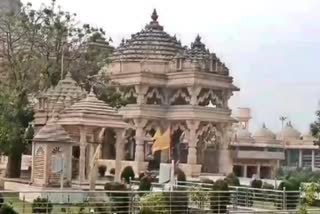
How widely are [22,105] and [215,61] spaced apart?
1482 cm

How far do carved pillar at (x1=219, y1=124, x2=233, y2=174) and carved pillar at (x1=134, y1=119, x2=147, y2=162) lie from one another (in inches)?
198

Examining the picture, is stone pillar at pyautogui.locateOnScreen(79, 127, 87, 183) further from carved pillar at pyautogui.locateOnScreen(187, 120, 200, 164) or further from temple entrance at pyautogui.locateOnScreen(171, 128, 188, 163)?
temple entrance at pyautogui.locateOnScreen(171, 128, 188, 163)

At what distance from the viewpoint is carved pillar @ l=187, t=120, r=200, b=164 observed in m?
41.1

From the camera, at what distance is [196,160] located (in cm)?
4200

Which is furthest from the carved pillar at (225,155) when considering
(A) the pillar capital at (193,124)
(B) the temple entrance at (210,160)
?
(A) the pillar capital at (193,124)

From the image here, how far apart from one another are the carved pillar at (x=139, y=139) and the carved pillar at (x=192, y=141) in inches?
112

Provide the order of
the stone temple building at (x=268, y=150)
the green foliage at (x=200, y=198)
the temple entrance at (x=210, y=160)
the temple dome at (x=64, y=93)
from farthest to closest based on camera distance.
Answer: the stone temple building at (x=268, y=150) < the temple entrance at (x=210, y=160) < the temple dome at (x=64, y=93) < the green foliage at (x=200, y=198)

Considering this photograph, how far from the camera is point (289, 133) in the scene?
69.5 metres

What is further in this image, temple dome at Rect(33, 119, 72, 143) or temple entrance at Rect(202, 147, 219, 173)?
temple entrance at Rect(202, 147, 219, 173)

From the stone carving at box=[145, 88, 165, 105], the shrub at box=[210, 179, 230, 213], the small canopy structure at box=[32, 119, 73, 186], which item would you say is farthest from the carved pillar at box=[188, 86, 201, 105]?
the shrub at box=[210, 179, 230, 213]

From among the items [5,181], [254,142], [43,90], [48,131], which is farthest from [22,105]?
[254,142]

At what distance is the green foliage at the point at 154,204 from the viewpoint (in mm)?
18625

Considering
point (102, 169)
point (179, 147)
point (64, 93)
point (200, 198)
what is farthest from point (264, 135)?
point (200, 198)

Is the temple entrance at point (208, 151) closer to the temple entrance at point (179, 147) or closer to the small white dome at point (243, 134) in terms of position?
the temple entrance at point (179, 147)
